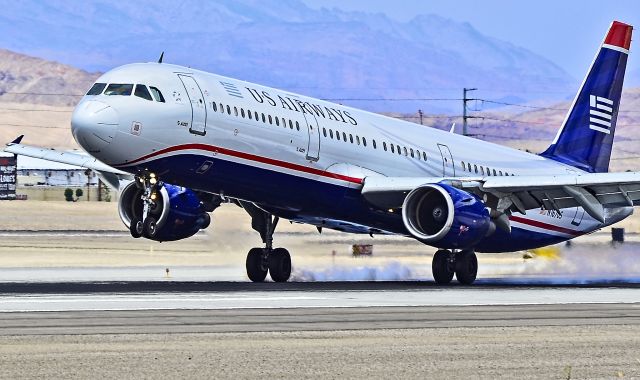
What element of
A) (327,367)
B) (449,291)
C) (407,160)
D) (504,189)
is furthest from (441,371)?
(407,160)

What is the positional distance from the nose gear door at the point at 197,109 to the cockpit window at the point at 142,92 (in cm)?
109

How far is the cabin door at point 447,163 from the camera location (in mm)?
41562

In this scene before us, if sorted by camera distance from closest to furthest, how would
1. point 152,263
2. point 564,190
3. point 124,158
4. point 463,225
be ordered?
point 124,158 < point 463,225 < point 564,190 < point 152,263

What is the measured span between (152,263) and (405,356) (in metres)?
37.3

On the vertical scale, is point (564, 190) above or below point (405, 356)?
above

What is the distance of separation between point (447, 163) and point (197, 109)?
10.6 metres

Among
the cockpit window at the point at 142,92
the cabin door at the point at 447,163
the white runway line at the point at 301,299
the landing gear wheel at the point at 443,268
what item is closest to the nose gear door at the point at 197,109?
the cockpit window at the point at 142,92

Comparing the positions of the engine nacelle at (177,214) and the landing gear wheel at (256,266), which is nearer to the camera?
the engine nacelle at (177,214)

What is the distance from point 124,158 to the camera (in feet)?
108

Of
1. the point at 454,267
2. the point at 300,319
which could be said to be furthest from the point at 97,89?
the point at 300,319

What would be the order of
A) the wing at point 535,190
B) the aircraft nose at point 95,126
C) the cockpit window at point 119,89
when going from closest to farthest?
the aircraft nose at point 95,126, the cockpit window at point 119,89, the wing at point 535,190

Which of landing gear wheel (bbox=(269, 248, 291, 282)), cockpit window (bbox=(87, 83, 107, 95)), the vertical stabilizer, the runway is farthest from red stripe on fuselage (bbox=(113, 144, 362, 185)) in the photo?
the vertical stabilizer

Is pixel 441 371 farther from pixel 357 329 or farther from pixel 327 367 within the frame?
pixel 357 329

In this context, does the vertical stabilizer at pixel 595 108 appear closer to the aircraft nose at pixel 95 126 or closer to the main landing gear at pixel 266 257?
the main landing gear at pixel 266 257
